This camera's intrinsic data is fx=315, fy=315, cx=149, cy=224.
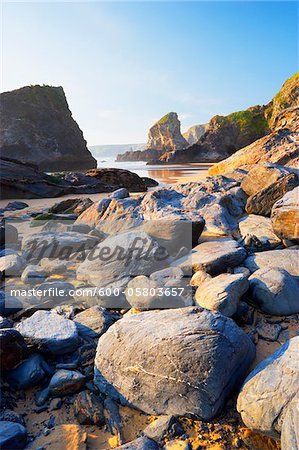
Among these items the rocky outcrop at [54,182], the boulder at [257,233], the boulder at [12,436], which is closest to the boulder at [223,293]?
the boulder at [257,233]

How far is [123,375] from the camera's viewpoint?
225cm

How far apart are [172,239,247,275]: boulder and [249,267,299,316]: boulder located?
0.52 meters

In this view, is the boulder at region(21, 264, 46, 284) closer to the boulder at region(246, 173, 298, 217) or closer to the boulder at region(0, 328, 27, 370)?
the boulder at region(0, 328, 27, 370)

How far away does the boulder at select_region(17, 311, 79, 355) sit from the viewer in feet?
8.60

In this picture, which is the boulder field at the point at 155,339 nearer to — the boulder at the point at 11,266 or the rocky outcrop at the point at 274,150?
the boulder at the point at 11,266

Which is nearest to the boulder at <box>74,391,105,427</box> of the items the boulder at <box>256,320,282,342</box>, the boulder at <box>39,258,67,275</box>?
the boulder at <box>256,320,282,342</box>

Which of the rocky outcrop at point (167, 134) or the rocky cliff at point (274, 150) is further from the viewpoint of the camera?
the rocky outcrop at point (167, 134)

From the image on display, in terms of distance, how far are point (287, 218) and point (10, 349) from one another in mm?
3536

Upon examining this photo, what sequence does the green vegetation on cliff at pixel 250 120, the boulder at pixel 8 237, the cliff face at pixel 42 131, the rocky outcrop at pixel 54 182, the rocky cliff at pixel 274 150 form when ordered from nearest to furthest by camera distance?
the boulder at pixel 8 237 → the rocky cliff at pixel 274 150 → the rocky outcrop at pixel 54 182 → the cliff face at pixel 42 131 → the green vegetation on cliff at pixel 250 120

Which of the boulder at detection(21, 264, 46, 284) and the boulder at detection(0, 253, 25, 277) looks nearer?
the boulder at detection(21, 264, 46, 284)

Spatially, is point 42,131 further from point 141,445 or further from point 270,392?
point 270,392

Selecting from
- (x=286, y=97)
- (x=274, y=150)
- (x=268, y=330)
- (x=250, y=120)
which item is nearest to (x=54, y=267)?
(x=268, y=330)

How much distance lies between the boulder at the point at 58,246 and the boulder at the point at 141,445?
3.13m

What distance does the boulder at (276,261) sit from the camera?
11.3 ft
